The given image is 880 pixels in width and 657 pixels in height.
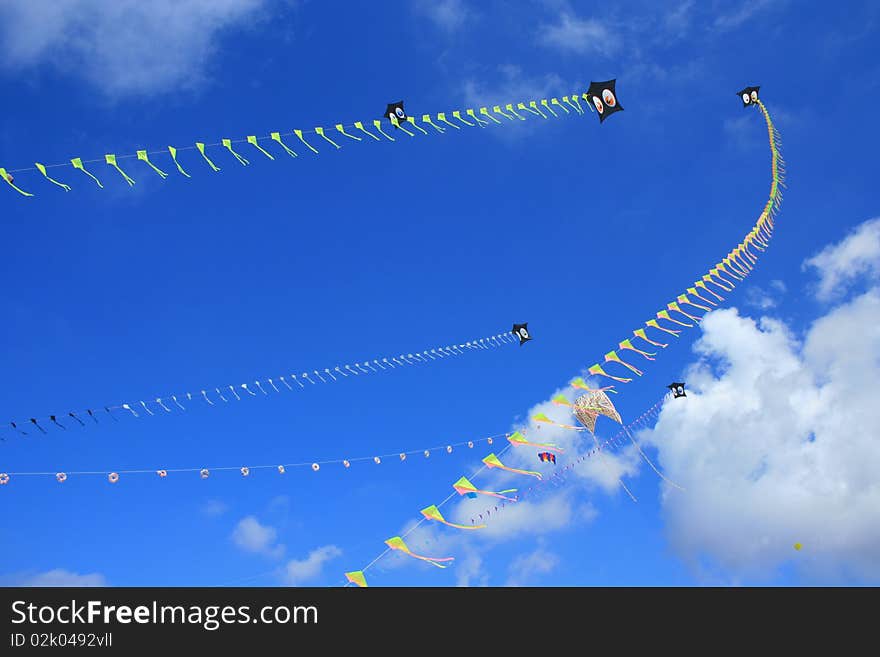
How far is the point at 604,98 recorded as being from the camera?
24.1 meters

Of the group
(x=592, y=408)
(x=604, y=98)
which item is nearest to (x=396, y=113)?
(x=604, y=98)

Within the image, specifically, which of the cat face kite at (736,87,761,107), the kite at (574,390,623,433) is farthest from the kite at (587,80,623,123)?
the kite at (574,390,623,433)

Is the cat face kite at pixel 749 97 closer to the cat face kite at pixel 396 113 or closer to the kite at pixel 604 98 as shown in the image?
the kite at pixel 604 98

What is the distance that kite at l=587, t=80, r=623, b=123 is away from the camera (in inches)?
929

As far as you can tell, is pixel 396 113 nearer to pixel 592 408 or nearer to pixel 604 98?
pixel 604 98

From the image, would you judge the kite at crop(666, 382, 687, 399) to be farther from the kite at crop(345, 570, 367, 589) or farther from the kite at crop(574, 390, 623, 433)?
the kite at crop(345, 570, 367, 589)

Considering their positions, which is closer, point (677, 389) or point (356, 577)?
point (356, 577)
